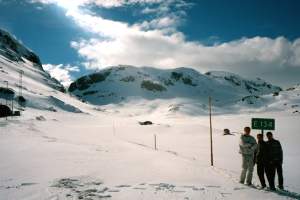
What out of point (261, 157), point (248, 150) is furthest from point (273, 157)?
point (248, 150)

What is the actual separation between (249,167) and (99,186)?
19.3 feet

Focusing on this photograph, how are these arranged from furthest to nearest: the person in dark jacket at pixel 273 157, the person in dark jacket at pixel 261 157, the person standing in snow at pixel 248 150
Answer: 1. the person standing in snow at pixel 248 150
2. the person in dark jacket at pixel 261 157
3. the person in dark jacket at pixel 273 157

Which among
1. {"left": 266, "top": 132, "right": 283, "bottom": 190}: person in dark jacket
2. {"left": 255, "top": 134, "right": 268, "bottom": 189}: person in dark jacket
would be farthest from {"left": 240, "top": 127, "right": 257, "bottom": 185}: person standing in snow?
{"left": 266, "top": 132, "right": 283, "bottom": 190}: person in dark jacket

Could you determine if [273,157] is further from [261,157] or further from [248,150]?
[248,150]

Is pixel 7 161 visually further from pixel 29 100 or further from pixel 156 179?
pixel 29 100

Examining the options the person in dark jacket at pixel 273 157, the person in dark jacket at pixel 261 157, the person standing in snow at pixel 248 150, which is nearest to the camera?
the person in dark jacket at pixel 273 157

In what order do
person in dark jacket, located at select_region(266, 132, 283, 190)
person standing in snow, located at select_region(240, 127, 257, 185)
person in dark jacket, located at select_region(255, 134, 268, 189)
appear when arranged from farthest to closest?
A: person standing in snow, located at select_region(240, 127, 257, 185) < person in dark jacket, located at select_region(255, 134, 268, 189) < person in dark jacket, located at select_region(266, 132, 283, 190)

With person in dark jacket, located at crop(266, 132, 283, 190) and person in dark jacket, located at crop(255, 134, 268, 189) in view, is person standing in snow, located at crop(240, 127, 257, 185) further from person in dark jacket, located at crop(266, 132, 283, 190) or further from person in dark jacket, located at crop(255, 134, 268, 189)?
person in dark jacket, located at crop(266, 132, 283, 190)

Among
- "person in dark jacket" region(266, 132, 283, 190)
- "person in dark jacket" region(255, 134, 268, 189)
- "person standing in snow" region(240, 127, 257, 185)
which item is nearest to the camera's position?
"person in dark jacket" region(266, 132, 283, 190)

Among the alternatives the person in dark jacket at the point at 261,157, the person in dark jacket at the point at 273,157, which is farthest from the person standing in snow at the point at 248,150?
the person in dark jacket at the point at 273,157

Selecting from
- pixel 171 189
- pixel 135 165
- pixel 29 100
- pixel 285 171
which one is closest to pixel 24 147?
pixel 135 165

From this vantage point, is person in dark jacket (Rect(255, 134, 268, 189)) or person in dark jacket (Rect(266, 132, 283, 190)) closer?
person in dark jacket (Rect(266, 132, 283, 190))

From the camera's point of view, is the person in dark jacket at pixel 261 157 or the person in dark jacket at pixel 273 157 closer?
the person in dark jacket at pixel 273 157

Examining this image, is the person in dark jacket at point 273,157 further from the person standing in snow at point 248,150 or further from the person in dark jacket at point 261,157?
the person standing in snow at point 248,150
